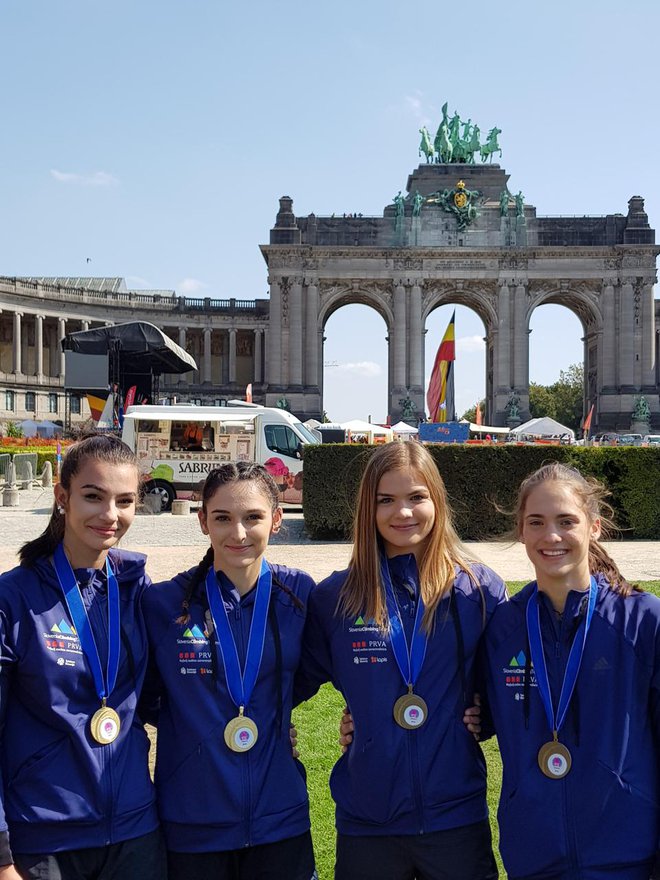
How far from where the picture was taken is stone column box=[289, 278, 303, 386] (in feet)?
218

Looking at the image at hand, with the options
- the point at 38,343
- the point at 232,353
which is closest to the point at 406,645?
the point at 38,343

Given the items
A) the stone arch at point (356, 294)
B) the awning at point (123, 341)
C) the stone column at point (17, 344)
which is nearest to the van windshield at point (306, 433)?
the awning at point (123, 341)

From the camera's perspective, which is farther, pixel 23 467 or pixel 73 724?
pixel 23 467

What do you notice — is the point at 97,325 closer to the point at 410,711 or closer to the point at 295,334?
the point at 295,334

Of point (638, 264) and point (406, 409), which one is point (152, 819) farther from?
point (638, 264)

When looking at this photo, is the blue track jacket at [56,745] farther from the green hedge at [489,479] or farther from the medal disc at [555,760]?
the green hedge at [489,479]

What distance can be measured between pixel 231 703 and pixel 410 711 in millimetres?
776

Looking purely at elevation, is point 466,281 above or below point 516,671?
above

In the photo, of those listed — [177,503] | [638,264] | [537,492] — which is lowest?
[177,503]

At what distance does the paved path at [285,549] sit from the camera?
43.2ft

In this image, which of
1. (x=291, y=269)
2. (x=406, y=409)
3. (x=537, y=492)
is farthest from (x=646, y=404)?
(x=537, y=492)

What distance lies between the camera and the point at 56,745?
10.8ft

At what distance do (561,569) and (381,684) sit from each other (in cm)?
94

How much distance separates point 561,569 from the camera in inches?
138
